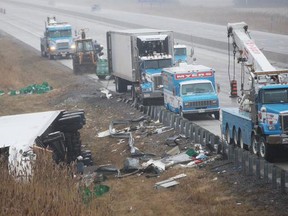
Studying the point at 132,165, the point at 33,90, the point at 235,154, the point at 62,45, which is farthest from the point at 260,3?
the point at 235,154

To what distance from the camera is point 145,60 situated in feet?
147

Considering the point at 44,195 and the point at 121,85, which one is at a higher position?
the point at 44,195

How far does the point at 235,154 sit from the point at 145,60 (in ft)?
62.3

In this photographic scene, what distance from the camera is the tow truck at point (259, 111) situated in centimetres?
2556

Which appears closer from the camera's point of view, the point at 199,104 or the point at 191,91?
the point at 199,104

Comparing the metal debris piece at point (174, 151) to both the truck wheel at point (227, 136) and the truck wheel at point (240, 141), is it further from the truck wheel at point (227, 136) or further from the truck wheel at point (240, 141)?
the truck wheel at point (240, 141)

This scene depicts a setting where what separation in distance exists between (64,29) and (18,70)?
10.3 meters

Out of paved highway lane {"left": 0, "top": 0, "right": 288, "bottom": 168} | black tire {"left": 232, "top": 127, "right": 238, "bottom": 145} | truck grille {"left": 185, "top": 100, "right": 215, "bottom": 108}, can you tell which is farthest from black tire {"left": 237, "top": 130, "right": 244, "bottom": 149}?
truck grille {"left": 185, "top": 100, "right": 215, "bottom": 108}

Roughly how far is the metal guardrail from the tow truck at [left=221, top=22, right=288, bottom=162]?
1.80 feet

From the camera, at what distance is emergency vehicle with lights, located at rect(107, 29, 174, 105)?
143 ft

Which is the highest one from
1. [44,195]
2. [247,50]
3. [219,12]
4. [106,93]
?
[247,50]

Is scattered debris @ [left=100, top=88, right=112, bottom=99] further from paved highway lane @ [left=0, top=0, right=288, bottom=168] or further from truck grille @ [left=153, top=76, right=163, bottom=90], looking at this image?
truck grille @ [left=153, top=76, right=163, bottom=90]

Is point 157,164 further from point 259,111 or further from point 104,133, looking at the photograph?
point 104,133

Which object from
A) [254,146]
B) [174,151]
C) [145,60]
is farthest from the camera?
[145,60]
